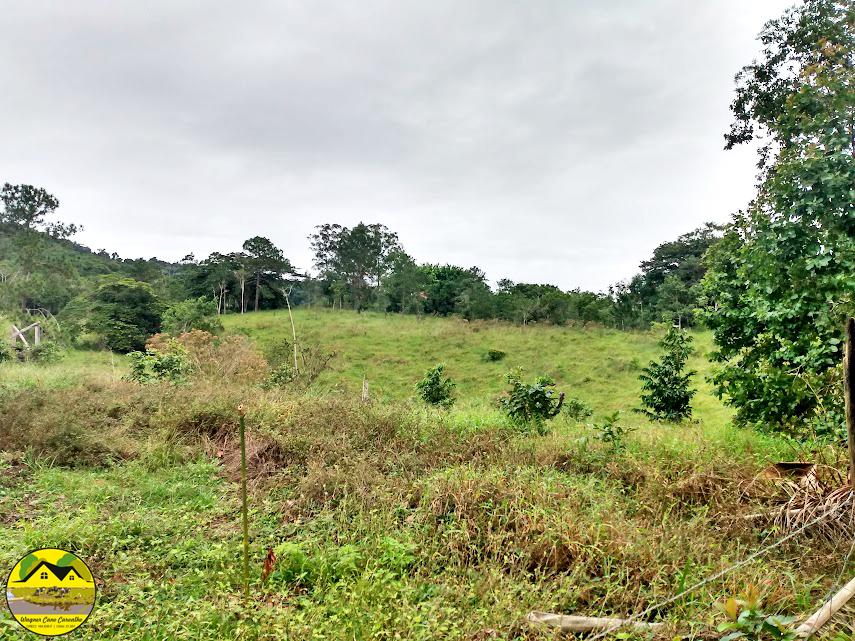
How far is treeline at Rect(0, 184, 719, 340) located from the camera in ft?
97.5

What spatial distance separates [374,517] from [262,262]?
37.3 m

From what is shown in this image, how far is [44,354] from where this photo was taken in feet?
49.6

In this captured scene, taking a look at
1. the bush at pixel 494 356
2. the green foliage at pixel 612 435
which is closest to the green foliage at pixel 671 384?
the green foliage at pixel 612 435

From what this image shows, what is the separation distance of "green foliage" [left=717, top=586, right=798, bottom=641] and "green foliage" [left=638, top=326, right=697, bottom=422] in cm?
867

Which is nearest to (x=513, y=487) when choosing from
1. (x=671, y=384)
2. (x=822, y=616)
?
(x=822, y=616)

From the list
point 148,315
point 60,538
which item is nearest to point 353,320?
point 148,315

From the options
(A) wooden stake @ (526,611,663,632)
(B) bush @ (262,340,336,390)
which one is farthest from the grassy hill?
(A) wooden stake @ (526,611,663,632)

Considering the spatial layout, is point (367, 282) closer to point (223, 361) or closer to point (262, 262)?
point (262, 262)

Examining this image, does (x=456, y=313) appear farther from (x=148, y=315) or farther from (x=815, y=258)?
(x=815, y=258)

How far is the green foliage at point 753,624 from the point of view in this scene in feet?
7.23

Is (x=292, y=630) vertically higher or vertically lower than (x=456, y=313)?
lower

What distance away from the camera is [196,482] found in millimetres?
4984

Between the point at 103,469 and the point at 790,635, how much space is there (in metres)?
6.34

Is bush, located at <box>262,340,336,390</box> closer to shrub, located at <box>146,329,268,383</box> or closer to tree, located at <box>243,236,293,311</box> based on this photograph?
shrub, located at <box>146,329,268,383</box>
